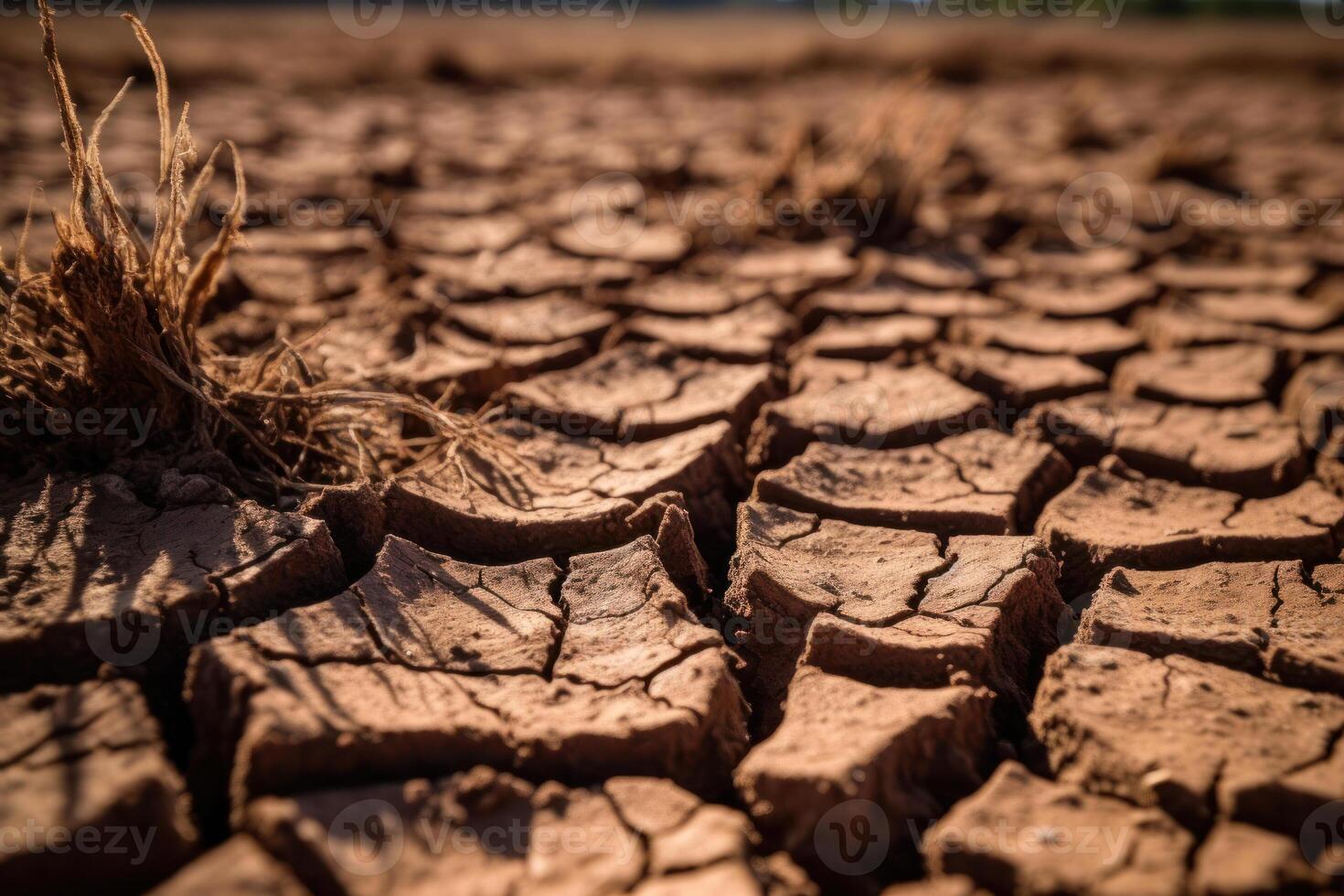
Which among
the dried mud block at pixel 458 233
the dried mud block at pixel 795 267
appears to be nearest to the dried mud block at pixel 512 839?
the dried mud block at pixel 795 267

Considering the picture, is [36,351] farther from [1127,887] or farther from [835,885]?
[1127,887]

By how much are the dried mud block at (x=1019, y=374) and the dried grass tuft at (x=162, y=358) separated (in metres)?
1.25

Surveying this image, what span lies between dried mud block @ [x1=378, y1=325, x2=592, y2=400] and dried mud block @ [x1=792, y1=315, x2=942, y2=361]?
62 cm

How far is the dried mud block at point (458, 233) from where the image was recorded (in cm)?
293

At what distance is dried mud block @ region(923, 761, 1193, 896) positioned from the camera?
979 mm

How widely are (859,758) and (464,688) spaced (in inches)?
21.1

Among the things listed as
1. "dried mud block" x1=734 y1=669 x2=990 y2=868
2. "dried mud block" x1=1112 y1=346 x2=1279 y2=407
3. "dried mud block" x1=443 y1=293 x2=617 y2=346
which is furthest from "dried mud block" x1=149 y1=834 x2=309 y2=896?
"dried mud block" x1=1112 y1=346 x2=1279 y2=407

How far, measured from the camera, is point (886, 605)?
144cm
